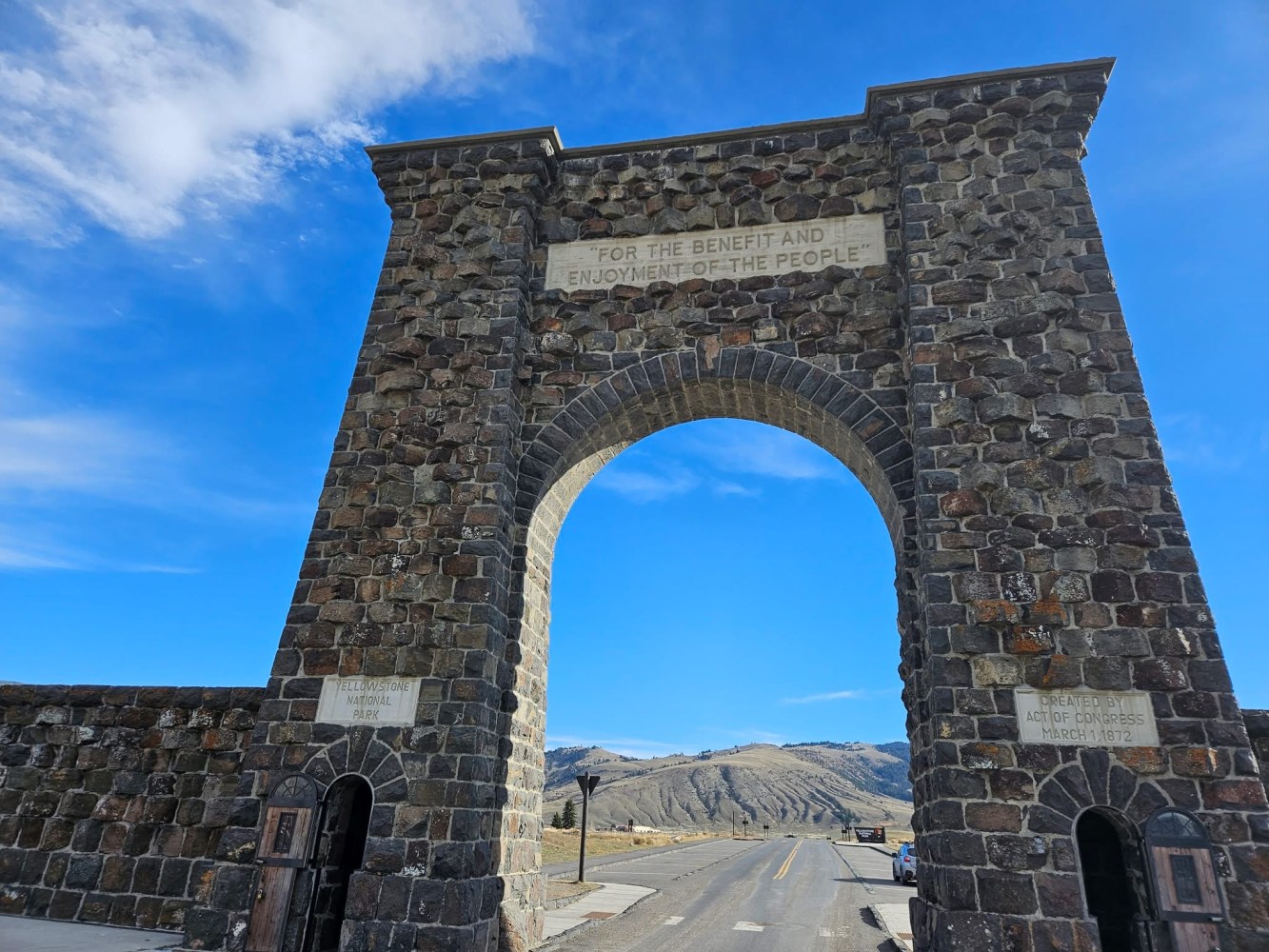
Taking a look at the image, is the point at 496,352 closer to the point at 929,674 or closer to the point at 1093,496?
the point at 929,674

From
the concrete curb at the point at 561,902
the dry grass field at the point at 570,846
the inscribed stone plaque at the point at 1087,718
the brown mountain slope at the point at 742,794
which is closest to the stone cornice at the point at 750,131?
the inscribed stone plaque at the point at 1087,718

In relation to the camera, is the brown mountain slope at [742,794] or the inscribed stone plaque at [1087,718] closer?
the inscribed stone plaque at [1087,718]

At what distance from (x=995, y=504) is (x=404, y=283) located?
6421 mm

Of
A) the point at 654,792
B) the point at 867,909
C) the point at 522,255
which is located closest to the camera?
the point at 522,255

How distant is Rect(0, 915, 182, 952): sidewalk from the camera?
247 inches

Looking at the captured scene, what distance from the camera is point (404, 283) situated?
8906mm

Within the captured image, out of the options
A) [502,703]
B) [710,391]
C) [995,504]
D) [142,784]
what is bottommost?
[142,784]

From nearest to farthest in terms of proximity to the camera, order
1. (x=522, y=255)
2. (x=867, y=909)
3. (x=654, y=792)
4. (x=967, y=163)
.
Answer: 1. (x=967, y=163)
2. (x=522, y=255)
3. (x=867, y=909)
4. (x=654, y=792)

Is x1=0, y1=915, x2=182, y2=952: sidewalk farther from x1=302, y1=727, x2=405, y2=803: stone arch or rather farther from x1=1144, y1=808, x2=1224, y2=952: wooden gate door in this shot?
x1=1144, y1=808, x2=1224, y2=952: wooden gate door

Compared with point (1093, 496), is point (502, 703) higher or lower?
lower

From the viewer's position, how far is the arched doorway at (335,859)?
267 inches

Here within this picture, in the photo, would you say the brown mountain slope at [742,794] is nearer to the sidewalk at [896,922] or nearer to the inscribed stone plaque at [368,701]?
the sidewalk at [896,922]

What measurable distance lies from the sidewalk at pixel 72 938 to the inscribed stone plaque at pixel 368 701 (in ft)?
7.22

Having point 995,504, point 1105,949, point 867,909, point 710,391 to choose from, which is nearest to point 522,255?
point 710,391
